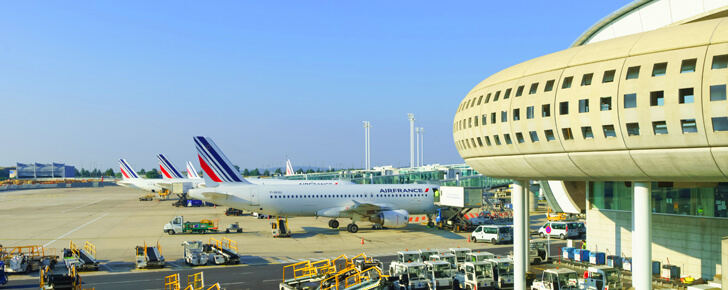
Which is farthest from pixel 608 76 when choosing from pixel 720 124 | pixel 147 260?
pixel 147 260

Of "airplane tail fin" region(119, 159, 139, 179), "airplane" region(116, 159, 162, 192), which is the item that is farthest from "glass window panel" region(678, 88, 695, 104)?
"airplane tail fin" region(119, 159, 139, 179)

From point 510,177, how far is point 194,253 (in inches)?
799

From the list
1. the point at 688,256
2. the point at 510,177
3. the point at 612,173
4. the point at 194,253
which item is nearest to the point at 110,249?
the point at 194,253

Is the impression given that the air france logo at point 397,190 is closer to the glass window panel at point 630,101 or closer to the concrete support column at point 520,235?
the concrete support column at point 520,235

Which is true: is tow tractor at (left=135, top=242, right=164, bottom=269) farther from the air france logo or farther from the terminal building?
the air france logo

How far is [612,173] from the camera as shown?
19.4 m

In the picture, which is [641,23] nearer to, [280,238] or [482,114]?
[482,114]

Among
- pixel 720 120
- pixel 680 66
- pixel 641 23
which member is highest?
pixel 641 23

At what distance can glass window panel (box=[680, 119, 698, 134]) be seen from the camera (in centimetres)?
1625

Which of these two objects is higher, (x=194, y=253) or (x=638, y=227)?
(x=638, y=227)

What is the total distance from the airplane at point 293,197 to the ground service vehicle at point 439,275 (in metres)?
24.0

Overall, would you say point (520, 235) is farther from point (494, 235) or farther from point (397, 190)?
point (397, 190)

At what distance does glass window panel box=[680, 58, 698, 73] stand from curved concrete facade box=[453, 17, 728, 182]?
0.09 feet

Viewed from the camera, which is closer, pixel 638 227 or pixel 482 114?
pixel 638 227
